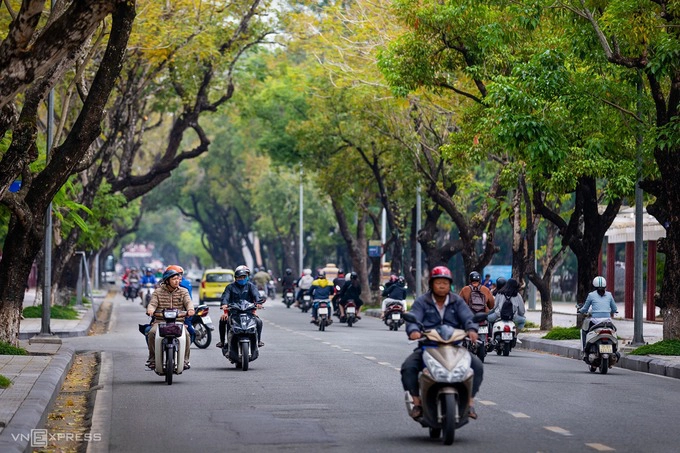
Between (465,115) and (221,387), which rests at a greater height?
(465,115)

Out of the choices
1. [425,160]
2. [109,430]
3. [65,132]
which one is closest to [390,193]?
[425,160]

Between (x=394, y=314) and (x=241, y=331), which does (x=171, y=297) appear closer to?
(x=241, y=331)

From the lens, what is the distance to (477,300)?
22.4m

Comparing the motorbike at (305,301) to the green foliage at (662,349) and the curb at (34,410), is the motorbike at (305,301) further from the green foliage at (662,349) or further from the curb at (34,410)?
the curb at (34,410)

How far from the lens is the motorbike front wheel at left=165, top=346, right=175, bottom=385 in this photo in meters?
17.5

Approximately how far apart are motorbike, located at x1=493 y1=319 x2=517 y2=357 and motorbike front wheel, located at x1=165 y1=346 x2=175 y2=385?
9456mm

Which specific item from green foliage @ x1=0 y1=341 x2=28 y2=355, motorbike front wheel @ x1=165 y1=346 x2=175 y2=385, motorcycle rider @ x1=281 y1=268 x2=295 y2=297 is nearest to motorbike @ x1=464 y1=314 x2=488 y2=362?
motorbike front wheel @ x1=165 y1=346 x2=175 y2=385

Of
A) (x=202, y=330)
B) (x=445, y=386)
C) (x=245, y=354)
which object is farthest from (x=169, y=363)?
(x=202, y=330)

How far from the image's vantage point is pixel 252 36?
40.6 metres

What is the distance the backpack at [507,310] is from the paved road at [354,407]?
3.96ft

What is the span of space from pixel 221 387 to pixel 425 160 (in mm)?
29012

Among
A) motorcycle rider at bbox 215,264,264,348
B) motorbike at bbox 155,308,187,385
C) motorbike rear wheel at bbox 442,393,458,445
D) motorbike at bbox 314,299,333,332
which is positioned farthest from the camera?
motorbike at bbox 314,299,333,332

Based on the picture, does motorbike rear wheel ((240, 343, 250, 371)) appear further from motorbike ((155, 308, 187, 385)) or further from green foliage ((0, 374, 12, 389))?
green foliage ((0, 374, 12, 389))

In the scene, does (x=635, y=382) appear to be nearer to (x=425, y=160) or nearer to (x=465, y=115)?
(x=465, y=115)
